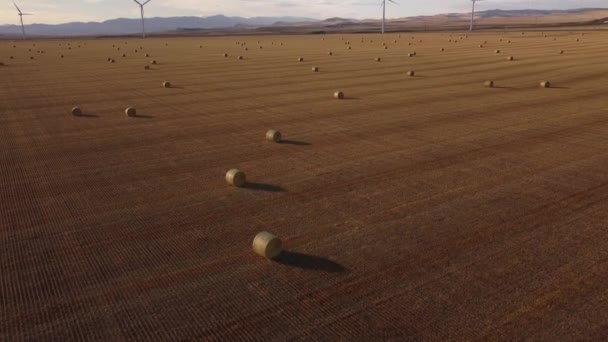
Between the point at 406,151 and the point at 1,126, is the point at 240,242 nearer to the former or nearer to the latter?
the point at 406,151

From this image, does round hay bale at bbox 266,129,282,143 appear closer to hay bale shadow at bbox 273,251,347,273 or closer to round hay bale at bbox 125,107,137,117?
round hay bale at bbox 125,107,137,117

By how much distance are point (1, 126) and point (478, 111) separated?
15.0 m

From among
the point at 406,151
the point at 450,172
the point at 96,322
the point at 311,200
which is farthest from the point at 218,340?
the point at 406,151

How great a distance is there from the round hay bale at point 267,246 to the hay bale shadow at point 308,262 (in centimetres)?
11

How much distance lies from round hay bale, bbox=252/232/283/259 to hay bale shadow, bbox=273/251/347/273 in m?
0.11

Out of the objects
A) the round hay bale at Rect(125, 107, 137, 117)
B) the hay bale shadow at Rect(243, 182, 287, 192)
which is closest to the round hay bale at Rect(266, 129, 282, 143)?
the hay bale shadow at Rect(243, 182, 287, 192)

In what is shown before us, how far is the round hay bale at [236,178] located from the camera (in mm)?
9326

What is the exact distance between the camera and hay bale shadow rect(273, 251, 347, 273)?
640 cm

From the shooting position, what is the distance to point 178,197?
8906mm

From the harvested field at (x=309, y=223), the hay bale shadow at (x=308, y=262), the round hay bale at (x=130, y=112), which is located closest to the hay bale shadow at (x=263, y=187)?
the harvested field at (x=309, y=223)

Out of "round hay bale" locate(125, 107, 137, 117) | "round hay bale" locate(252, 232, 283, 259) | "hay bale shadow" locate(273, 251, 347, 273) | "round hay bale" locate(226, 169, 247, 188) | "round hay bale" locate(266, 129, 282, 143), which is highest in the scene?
"round hay bale" locate(125, 107, 137, 117)

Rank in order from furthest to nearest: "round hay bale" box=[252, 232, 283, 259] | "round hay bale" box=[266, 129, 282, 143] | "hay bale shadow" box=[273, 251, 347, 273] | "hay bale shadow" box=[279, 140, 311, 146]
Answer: "round hay bale" box=[266, 129, 282, 143] → "hay bale shadow" box=[279, 140, 311, 146] → "round hay bale" box=[252, 232, 283, 259] → "hay bale shadow" box=[273, 251, 347, 273]

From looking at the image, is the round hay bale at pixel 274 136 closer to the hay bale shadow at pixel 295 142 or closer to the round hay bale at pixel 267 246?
the hay bale shadow at pixel 295 142

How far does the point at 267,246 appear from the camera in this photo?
257 inches
